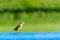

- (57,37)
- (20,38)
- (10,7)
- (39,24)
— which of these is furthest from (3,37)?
(10,7)

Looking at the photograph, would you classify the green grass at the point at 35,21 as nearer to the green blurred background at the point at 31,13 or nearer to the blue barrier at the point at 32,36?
the green blurred background at the point at 31,13

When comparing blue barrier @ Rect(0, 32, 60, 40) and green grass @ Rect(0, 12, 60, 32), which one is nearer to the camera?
blue barrier @ Rect(0, 32, 60, 40)

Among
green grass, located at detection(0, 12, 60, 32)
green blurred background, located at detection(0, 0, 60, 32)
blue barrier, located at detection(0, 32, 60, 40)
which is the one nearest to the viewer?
blue barrier, located at detection(0, 32, 60, 40)

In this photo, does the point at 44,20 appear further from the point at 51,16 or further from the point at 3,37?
the point at 3,37

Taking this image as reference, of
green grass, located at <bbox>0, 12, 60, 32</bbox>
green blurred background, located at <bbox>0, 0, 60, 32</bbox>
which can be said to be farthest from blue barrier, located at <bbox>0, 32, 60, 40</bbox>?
green blurred background, located at <bbox>0, 0, 60, 32</bbox>

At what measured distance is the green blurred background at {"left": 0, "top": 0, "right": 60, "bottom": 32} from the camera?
1942 cm

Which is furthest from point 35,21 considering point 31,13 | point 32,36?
point 32,36

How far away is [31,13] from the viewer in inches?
810

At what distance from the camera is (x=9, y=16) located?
20359 millimetres

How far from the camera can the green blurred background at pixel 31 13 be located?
1942cm

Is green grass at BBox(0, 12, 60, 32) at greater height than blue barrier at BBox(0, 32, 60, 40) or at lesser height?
greater

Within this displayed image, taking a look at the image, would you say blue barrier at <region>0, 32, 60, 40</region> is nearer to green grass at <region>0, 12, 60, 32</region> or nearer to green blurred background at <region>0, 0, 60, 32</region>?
green grass at <region>0, 12, 60, 32</region>

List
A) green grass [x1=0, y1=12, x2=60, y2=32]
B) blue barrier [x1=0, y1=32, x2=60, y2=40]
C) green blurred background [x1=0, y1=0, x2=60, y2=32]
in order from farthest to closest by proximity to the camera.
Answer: green blurred background [x1=0, y1=0, x2=60, y2=32] < green grass [x1=0, y1=12, x2=60, y2=32] < blue barrier [x1=0, y1=32, x2=60, y2=40]

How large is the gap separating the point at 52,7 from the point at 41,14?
874 millimetres
